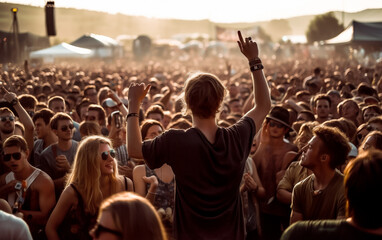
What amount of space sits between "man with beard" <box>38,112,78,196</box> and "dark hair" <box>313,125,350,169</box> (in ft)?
8.66

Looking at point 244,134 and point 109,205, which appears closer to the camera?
point 109,205

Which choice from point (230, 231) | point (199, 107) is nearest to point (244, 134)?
point (199, 107)

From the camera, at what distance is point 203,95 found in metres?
3.48

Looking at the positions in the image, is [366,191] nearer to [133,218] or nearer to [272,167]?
[133,218]

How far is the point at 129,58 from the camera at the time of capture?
7056cm

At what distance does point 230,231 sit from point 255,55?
108cm

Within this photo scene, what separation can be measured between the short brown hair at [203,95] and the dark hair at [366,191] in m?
1.11

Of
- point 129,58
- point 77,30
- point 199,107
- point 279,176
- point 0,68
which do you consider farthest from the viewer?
point 129,58

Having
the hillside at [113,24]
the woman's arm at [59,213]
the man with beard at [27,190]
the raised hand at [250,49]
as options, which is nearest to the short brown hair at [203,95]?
the raised hand at [250,49]

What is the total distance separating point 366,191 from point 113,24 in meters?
87.1

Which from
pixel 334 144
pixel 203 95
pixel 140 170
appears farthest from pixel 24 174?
pixel 334 144

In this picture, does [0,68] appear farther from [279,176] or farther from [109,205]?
[109,205]

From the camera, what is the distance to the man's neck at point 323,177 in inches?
165

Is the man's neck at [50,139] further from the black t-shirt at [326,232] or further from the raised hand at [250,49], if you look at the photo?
the black t-shirt at [326,232]
